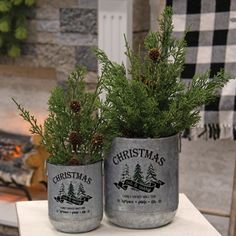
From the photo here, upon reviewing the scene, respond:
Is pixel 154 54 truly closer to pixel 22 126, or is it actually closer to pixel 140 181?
pixel 140 181

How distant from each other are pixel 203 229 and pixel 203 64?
1056 millimetres

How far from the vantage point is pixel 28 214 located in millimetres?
1016

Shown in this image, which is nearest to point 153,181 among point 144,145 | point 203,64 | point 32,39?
point 144,145

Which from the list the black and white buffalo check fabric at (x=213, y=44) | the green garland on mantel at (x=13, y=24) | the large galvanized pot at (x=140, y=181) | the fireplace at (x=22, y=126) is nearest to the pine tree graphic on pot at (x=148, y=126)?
the large galvanized pot at (x=140, y=181)

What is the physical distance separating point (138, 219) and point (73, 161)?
15 cm

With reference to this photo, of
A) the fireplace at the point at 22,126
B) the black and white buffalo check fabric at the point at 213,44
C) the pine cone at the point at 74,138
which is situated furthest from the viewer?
the fireplace at the point at 22,126

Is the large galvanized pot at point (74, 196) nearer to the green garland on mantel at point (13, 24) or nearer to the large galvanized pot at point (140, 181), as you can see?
the large galvanized pot at point (140, 181)

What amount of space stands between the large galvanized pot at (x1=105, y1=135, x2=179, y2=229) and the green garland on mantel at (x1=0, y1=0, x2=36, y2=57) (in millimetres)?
1516

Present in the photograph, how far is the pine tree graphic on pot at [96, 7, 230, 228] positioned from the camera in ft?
3.03

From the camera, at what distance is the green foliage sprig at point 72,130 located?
92cm

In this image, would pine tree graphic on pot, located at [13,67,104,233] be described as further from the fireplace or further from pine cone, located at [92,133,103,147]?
the fireplace

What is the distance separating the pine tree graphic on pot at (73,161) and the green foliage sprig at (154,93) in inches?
1.5

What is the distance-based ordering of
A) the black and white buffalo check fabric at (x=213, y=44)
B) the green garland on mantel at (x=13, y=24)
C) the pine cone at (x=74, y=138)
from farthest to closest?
1. the green garland on mantel at (x=13, y=24)
2. the black and white buffalo check fabric at (x=213, y=44)
3. the pine cone at (x=74, y=138)

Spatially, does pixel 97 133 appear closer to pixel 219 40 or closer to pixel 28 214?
pixel 28 214
